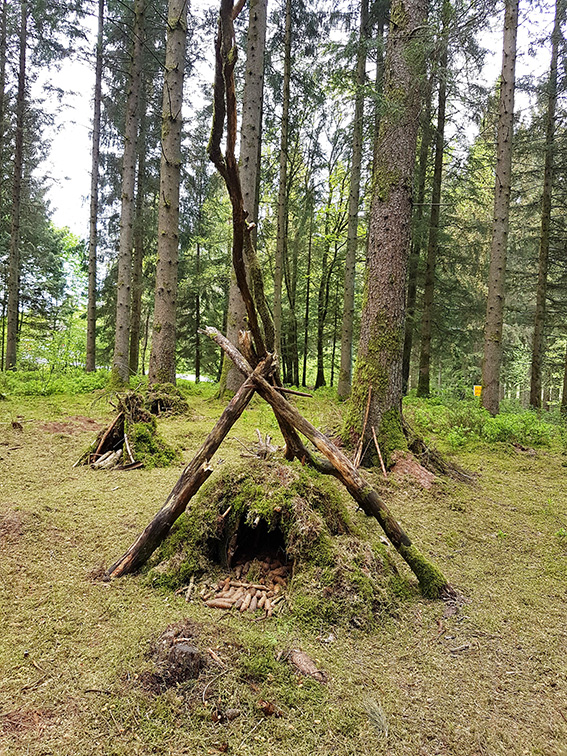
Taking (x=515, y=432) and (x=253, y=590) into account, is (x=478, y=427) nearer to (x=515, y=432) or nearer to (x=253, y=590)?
(x=515, y=432)

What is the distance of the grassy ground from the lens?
65.9 inches

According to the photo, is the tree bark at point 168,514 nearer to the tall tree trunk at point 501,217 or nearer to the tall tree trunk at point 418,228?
the tall tree trunk at point 501,217

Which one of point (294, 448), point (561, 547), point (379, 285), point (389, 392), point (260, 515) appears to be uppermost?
point (379, 285)

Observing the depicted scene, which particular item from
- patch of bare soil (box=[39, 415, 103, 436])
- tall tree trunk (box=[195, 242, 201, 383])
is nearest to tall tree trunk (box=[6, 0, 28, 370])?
tall tree trunk (box=[195, 242, 201, 383])

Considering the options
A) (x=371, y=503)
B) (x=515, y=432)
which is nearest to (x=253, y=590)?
(x=371, y=503)

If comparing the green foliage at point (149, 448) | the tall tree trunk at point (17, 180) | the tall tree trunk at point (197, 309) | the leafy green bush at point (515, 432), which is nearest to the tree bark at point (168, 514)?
the green foliage at point (149, 448)

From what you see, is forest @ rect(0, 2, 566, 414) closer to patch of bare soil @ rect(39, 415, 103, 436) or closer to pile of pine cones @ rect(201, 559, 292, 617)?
patch of bare soil @ rect(39, 415, 103, 436)

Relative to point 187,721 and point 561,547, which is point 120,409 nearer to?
point 187,721

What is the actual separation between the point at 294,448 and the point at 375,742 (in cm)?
195

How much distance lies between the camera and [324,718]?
1773 mm

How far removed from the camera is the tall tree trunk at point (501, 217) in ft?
30.7

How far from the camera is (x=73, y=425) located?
7.90 m

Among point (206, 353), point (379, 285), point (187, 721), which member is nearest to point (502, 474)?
point (379, 285)

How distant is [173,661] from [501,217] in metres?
10.7
